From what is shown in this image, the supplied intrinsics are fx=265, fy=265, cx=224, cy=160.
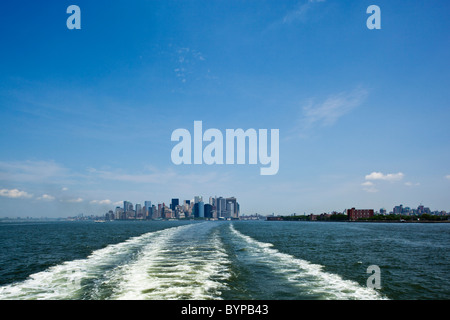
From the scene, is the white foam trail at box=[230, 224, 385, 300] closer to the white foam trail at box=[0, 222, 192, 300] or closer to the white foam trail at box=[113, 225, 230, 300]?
the white foam trail at box=[113, 225, 230, 300]

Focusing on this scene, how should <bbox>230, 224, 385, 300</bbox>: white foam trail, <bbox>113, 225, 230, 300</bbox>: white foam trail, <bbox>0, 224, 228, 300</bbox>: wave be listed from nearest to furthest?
<bbox>113, 225, 230, 300</bbox>: white foam trail
<bbox>0, 224, 228, 300</bbox>: wave
<bbox>230, 224, 385, 300</bbox>: white foam trail

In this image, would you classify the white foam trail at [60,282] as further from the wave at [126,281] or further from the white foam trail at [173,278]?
the white foam trail at [173,278]

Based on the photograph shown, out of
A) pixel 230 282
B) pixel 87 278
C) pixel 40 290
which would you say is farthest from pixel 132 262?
pixel 230 282

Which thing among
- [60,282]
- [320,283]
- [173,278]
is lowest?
[60,282]

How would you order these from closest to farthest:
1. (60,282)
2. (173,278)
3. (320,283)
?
(320,283)
(60,282)
(173,278)

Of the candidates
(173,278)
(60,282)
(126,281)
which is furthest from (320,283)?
(60,282)

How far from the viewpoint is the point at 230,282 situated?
22391 mm

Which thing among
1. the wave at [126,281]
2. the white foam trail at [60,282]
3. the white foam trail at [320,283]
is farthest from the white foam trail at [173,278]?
the white foam trail at [320,283]

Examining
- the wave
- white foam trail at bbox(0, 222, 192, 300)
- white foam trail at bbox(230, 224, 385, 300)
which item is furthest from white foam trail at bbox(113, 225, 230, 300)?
white foam trail at bbox(230, 224, 385, 300)

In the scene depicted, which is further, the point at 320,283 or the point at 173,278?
the point at 173,278

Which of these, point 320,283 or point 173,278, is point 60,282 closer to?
point 173,278
